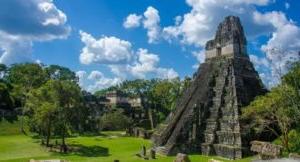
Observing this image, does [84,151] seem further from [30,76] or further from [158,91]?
[158,91]

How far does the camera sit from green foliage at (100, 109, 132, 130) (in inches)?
2591

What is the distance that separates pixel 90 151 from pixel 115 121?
85.3ft

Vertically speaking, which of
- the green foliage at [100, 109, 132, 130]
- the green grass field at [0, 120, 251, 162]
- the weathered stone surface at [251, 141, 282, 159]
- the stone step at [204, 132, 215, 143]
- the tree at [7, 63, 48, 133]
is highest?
the tree at [7, 63, 48, 133]

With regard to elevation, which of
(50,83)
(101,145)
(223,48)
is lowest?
(101,145)

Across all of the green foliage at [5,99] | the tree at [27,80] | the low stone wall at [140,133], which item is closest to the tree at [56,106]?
the low stone wall at [140,133]

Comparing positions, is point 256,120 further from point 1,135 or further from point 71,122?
point 1,135

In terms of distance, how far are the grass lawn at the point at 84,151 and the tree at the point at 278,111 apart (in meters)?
3.62

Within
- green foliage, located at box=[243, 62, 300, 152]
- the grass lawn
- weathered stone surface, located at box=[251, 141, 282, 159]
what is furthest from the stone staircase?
weathered stone surface, located at box=[251, 141, 282, 159]

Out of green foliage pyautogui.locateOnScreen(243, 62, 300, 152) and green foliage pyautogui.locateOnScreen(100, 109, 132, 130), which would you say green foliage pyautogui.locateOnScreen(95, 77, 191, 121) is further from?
green foliage pyautogui.locateOnScreen(243, 62, 300, 152)

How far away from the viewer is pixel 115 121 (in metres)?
66.1

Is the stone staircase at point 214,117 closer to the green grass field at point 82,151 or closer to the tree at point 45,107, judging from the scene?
the green grass field at point 82,151

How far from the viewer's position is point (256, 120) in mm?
33406

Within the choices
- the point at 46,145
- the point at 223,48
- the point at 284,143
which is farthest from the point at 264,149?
the point at 46,145

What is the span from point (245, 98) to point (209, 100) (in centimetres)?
374
